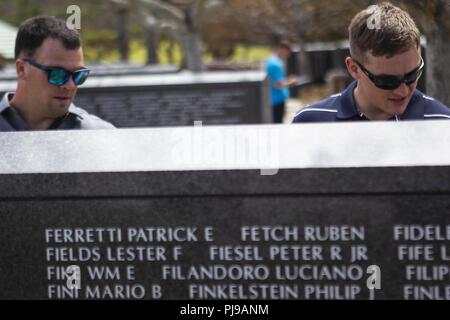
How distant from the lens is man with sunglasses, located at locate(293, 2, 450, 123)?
10.9ft

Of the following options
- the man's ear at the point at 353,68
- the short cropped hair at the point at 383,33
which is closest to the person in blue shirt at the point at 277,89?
the man's ear at the point at 353,68

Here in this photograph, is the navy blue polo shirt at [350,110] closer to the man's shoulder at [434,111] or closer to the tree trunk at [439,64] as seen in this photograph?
the man's shoulder at [434,111]

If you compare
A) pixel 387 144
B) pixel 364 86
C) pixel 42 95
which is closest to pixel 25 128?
pixel 42 95

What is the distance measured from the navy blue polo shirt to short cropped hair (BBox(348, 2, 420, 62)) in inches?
9.5

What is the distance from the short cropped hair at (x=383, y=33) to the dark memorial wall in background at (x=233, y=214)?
40 centimetres

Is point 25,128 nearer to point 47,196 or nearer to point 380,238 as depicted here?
point 47,196

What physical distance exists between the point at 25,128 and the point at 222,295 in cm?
143

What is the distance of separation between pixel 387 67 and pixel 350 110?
29 centimetres

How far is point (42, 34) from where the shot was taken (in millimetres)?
3980

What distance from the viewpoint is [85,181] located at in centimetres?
302

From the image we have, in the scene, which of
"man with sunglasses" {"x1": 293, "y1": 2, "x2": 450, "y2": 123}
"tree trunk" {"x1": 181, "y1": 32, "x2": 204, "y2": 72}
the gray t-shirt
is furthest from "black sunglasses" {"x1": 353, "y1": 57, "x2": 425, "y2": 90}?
"tree trunk" {"x1": 181, "y1": 32, "x2": 204, "y2": 72}

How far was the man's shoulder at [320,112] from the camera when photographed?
3619 millimetres

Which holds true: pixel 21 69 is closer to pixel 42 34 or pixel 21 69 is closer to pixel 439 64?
pixel 42 34

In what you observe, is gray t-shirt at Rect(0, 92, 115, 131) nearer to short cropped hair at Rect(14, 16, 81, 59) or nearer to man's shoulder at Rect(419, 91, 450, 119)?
short cropped hair at Rect(14, 16, 81, 59)
